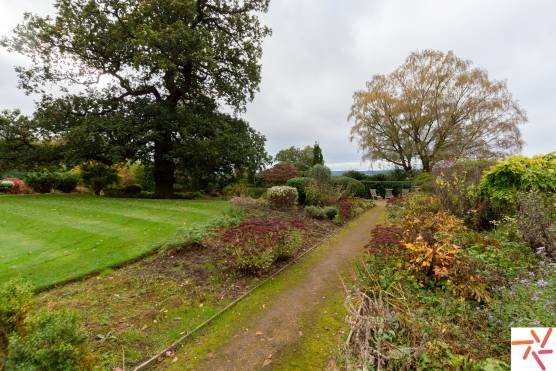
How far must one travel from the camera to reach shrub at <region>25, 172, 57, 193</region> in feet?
50.0

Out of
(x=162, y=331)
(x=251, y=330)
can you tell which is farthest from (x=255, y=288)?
(x=162, y=331)

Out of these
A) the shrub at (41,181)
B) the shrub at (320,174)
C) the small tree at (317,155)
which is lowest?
the shrub at (41,181)

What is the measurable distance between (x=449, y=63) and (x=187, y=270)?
2389cm

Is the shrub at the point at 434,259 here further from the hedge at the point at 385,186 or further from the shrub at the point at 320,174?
the hedge at the point at 385,186

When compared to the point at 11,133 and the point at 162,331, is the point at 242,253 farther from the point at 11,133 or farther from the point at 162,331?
the point at 11,133

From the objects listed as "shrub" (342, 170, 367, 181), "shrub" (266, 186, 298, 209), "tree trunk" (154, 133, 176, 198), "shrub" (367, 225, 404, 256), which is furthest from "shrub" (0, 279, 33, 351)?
"shrub" (342, 170, 367, 181)

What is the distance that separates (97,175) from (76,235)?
1125 cm

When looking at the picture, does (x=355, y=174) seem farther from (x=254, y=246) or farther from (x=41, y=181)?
(x=41, y=181)

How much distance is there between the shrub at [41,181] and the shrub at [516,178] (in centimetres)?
2122

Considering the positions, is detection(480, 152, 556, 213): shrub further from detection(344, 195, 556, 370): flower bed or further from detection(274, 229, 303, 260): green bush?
detection(274, 229, 303, 260): green bush

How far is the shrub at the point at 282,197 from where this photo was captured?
33.9 feet

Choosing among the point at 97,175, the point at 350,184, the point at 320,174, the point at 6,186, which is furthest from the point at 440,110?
the point at 6,186

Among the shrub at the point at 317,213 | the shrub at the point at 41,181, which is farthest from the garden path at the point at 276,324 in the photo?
the shrub at the point at 41,181

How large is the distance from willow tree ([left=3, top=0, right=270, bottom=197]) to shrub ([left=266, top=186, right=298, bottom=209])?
21.0 ft
